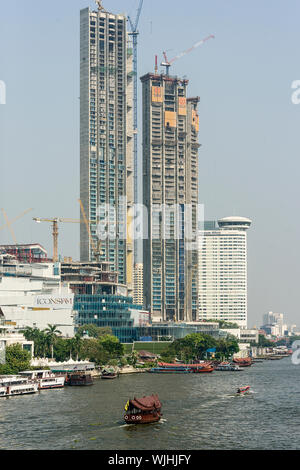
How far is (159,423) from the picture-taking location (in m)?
109

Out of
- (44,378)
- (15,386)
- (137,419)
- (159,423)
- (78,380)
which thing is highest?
(137,419)

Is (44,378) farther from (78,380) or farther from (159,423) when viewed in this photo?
(159,423)

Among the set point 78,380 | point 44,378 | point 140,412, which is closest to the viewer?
point 140,412

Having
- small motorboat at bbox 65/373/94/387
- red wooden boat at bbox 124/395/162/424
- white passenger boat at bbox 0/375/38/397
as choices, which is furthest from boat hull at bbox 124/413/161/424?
small motorboat at bbox 65/373/94/387

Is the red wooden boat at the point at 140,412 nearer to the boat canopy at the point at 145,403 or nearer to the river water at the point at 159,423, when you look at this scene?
the boat canopy at the point at 145,403

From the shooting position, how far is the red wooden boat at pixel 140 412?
107125mm

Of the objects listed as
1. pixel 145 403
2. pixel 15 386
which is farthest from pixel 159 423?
pixel 15 386

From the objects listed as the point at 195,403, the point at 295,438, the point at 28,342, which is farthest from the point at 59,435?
the point at 28,342

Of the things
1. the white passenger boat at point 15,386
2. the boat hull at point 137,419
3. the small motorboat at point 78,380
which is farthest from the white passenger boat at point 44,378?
the boat hull at point 137,419

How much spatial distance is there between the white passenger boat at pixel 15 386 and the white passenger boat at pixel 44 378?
17.3ft

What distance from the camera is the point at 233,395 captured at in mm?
150375

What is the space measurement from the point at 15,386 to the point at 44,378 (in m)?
14.8

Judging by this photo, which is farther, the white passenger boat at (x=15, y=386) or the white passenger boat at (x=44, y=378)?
the white passenger boat at (x=44, y=378)

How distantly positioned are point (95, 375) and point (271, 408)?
251ft
